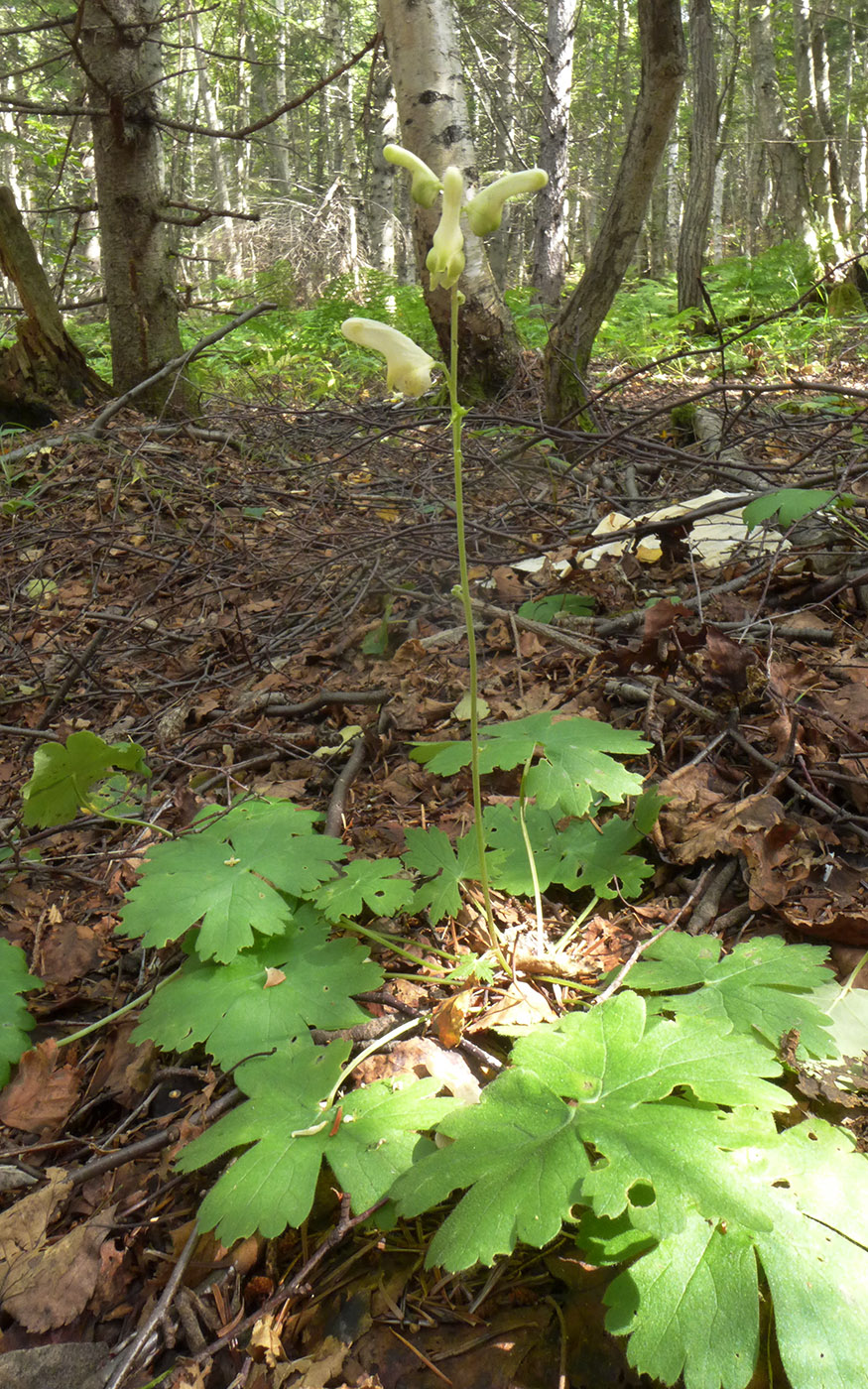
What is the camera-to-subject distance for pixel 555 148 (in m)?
9.70

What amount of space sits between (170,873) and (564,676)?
1356 mm

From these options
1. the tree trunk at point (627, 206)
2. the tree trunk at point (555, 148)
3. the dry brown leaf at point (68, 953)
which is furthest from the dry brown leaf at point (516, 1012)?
the tree trunk at point (555, 148)

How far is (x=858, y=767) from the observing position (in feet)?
5.79

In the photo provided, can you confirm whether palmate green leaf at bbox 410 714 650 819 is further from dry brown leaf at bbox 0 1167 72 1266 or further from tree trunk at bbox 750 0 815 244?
tree trunk at bbox 750 0 815 244

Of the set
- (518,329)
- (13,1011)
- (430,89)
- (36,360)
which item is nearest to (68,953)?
(13,1011)

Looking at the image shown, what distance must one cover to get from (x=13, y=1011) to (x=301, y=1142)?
755mm

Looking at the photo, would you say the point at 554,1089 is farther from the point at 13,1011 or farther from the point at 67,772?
the point at 67,772

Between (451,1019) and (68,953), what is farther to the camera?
(68,953)

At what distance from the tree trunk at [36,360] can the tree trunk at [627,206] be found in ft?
11.2

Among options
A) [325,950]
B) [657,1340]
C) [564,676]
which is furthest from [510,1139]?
[564,676]

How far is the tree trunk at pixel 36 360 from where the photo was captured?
541 centimetres

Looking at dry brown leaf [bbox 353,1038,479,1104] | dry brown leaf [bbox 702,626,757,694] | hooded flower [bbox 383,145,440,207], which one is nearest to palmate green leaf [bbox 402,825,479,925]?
dry brown leaf [bbox 353,1038,479,1104]

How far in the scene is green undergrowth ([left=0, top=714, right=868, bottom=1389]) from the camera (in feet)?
2.93

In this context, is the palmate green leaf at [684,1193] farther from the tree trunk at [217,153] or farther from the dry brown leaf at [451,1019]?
the tree trunk at [217,153]
